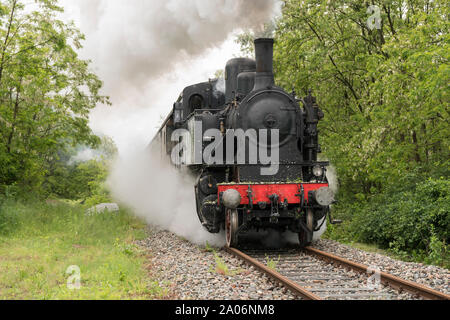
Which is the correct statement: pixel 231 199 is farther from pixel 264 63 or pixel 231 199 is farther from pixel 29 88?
pixel 29 88

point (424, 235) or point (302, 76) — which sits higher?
point (302, 76)

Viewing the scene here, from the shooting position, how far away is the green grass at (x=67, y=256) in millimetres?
5277

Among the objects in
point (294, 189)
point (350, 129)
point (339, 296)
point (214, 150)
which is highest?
point (350, 129)

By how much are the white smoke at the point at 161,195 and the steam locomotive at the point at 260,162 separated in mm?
1377

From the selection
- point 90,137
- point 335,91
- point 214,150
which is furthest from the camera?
point 90,137

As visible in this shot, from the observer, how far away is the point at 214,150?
28.9 feet

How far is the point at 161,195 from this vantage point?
13.9 m

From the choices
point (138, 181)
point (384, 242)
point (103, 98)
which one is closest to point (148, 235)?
point (384, 242)

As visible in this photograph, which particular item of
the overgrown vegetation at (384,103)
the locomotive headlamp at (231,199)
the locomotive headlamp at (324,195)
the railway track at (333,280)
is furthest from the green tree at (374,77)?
the locomotive headlamp at (231,199)

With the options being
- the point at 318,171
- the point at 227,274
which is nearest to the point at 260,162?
the point at 318,171

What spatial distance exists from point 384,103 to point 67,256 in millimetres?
8028

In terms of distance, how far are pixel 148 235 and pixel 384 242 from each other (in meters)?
5.43

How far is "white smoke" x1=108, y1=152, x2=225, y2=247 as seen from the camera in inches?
402

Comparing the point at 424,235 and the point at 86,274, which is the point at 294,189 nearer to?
the point at 424,235
